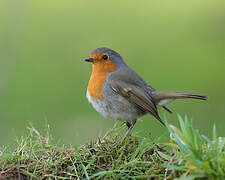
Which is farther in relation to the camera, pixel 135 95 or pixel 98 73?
pixel 98 73

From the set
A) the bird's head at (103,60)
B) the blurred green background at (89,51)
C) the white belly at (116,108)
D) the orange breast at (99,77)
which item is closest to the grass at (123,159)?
the white belly at (116,108)

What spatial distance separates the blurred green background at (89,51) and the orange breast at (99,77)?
88 cm

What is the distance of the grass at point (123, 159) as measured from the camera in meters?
2.13

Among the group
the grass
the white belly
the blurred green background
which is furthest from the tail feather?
the grass

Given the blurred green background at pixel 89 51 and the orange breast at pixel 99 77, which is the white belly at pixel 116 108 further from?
the blurred green background at pixel 89 51

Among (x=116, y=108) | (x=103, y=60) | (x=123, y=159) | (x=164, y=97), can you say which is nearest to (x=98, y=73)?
(x=103, y=60)

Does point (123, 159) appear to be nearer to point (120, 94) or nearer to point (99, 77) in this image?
point (120, 94)

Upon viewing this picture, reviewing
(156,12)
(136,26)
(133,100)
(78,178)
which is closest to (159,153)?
(78,178)

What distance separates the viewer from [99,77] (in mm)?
4191

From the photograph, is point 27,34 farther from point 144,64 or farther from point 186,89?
point 186,89

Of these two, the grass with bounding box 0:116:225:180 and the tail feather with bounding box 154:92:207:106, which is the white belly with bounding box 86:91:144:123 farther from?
the grass with bounding box 0:116:225:180

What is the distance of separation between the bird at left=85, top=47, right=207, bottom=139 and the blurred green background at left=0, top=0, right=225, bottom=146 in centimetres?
89

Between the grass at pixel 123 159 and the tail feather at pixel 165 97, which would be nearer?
the grass at pixel 123 159

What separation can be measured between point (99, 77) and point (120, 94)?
12.5 inches
